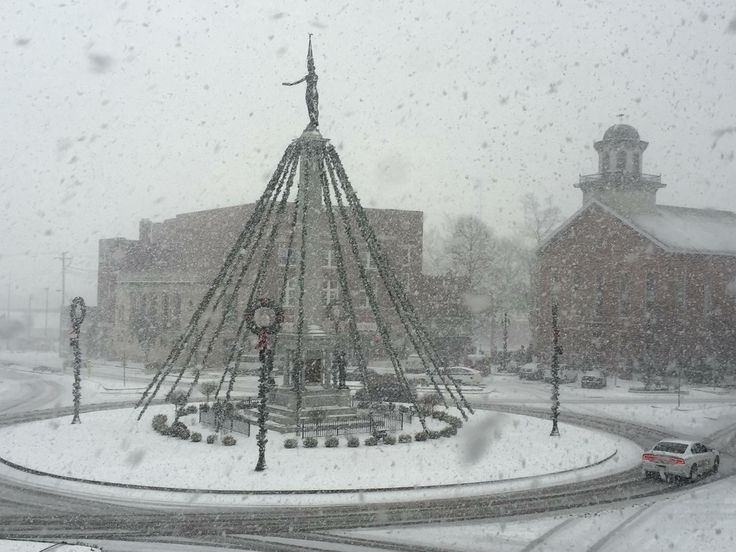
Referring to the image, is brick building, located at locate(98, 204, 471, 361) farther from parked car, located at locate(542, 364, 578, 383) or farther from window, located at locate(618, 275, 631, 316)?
window, located at locate(618, 275, 631, 316)

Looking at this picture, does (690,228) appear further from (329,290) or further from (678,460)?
(678,460)

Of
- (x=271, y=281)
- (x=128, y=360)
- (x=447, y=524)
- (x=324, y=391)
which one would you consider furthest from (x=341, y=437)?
(x=128, y=360)

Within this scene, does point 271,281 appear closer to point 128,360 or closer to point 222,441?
point 128,360

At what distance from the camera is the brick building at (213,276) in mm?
56938

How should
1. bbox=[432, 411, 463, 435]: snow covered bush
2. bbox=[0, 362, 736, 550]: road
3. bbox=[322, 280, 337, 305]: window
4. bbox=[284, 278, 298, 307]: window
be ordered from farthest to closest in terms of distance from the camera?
bbox=[322, 280, 337, 305]: window < bbox=[284, 278, 298, 307]: window < bbox=[432, 411, 463, 435]: snow covered bush < bbox=[0, 362, 736, 550]: road

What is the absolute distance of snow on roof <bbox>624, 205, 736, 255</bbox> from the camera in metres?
51.3

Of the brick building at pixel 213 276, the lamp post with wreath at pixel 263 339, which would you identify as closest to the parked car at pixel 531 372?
the brick building at pixel 213 276

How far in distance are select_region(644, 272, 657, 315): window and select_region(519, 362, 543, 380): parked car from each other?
8277 mm

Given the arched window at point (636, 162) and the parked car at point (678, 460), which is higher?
the arched window at point (636, 162)

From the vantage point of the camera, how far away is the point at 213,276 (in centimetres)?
5597

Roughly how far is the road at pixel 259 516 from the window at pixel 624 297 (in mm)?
32318

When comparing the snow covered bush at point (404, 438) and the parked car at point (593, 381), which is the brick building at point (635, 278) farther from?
the snow covered bush at point (404, 438)

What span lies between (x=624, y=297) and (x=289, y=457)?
1418 inches

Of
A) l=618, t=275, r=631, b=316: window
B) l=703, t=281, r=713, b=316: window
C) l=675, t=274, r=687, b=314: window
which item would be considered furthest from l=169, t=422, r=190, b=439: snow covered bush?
l=703, t=281, r=713, b=316: window
